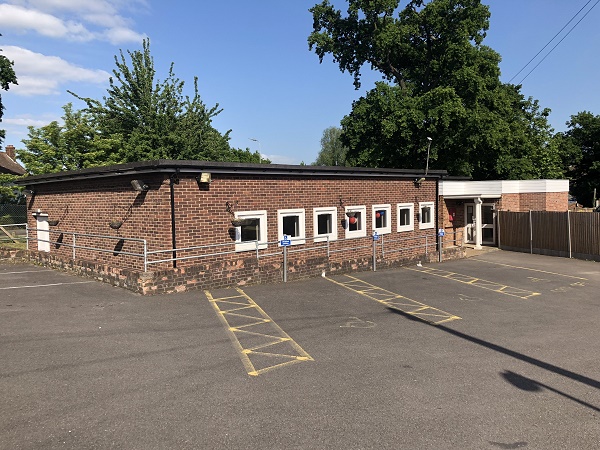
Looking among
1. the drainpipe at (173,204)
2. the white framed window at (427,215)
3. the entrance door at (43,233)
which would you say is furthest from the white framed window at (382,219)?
the entrance door at (43,233)

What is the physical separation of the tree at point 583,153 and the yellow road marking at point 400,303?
1940 inches

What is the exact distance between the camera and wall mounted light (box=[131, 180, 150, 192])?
9672 millimetres

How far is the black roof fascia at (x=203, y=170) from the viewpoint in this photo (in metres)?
9.52

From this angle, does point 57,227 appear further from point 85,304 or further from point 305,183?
point 305,183

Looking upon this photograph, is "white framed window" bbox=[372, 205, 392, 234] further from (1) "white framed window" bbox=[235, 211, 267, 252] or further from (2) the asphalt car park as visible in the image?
(2) the asphalt car park

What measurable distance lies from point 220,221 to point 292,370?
6005 millimetres

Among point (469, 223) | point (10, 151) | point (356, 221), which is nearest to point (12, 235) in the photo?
point (356, 221)

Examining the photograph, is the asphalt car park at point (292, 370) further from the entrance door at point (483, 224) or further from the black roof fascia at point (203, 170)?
the entrance door at point (483, 224)

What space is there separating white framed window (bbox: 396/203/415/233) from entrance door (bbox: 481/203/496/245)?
764 cm

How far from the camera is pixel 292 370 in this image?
5297 mm

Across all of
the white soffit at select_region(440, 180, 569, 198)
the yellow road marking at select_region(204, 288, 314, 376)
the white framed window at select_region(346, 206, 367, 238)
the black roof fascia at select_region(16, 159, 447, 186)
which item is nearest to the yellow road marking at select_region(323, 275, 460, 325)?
the white framed window at select_region(346, 206, 367, 238)

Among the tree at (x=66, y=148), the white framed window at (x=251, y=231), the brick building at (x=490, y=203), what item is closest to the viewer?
the white framed window at (x=251, y=231)

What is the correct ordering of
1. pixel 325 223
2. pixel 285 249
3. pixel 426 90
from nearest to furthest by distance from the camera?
pixel 285 249 → pixel 325 223 → pixel 426 90

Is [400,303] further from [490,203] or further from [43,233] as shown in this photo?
[490,203]
